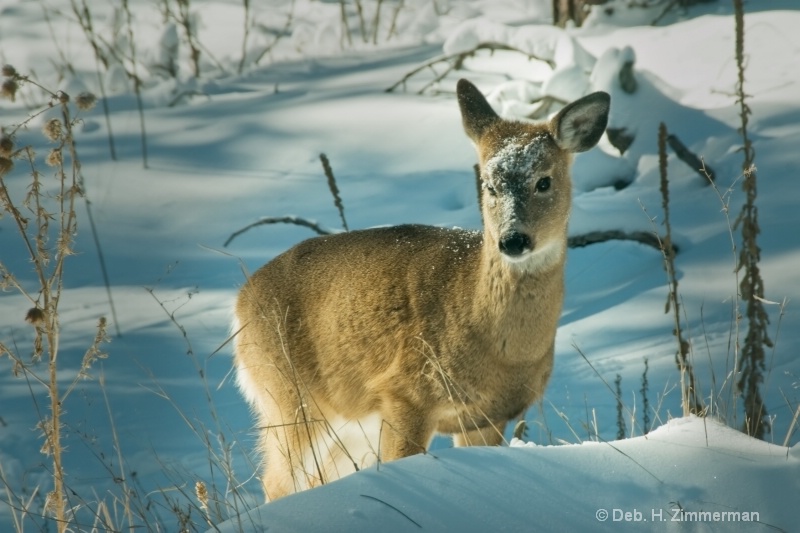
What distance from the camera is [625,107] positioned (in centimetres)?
803

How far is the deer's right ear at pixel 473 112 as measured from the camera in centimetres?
419

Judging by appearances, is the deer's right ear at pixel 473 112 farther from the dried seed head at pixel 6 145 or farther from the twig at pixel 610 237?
the twig at pixel 610 237

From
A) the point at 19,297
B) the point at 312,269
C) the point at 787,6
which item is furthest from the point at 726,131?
the point at 19,297

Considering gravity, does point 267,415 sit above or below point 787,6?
below

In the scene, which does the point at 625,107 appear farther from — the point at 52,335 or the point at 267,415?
the point at 52,335

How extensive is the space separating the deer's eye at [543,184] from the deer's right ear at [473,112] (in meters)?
0.46

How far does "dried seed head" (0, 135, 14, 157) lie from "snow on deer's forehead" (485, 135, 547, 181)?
65.3 inches

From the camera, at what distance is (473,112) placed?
13.8 ft

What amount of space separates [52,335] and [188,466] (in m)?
1.98

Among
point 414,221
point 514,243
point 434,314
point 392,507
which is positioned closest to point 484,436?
point 434,314

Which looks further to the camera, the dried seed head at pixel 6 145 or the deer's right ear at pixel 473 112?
the deer's right ear at pixel 473 112

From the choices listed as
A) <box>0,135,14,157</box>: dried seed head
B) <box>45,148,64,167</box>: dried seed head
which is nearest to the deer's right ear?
<box>45,148,64,167</box>: dried seed head

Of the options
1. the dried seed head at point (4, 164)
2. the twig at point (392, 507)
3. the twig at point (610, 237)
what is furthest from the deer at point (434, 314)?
the twig at point (610, 237)

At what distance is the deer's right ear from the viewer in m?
4.19
